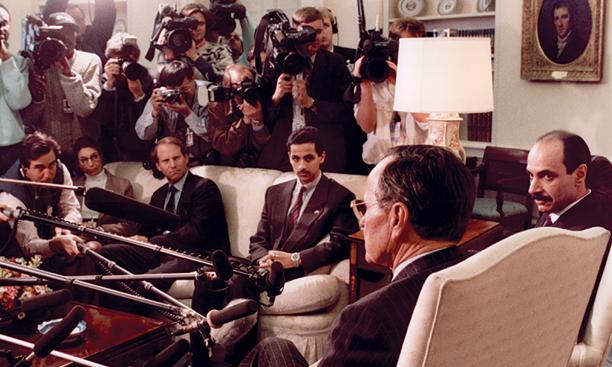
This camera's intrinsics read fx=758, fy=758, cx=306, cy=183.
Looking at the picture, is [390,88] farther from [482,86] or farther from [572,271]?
[572,271]

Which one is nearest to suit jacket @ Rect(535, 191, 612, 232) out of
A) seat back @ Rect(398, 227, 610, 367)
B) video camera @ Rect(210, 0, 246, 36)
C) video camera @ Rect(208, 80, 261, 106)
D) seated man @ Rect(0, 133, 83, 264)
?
seat back @ Rect(398, 227, 610, 367)

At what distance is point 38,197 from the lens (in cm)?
378

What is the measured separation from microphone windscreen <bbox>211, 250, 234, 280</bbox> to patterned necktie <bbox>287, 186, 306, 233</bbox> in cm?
223

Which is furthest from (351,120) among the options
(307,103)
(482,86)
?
(482,86)

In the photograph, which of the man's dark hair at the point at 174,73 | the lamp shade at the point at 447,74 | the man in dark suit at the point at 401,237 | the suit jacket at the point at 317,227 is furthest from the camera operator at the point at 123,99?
the man in dark suit at the point at 401,237

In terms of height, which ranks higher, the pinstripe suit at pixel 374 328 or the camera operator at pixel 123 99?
the camera operator at pixel 123 99

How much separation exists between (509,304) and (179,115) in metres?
3.01

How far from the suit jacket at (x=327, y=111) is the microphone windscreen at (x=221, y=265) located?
253cm

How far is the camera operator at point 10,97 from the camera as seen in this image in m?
3.83

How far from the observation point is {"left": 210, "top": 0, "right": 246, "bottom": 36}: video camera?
164 inches

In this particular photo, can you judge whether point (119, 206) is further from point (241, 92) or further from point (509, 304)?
point (241, 92)

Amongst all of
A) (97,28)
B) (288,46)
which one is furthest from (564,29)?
(97,28)

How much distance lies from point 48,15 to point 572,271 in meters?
3.51

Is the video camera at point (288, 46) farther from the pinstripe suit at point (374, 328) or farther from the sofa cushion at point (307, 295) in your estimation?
the pinstripe suit at point (374, 328)
